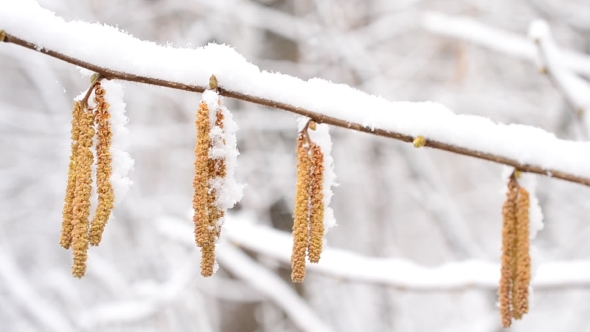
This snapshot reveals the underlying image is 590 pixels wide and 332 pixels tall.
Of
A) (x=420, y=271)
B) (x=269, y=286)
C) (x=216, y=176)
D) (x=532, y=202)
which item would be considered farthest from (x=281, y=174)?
(x=216, y=176)

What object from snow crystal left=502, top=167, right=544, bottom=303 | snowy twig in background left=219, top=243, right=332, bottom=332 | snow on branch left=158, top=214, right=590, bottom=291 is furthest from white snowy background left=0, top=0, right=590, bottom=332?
snow crystal left=502, top=167, right=544, bottom=303

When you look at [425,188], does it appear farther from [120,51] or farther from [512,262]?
[120,51]

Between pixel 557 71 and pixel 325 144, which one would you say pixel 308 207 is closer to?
pixel 325 144


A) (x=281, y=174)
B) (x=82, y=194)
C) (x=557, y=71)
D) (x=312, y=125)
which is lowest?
(x=82, y=194)

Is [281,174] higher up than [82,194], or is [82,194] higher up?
[281,174]

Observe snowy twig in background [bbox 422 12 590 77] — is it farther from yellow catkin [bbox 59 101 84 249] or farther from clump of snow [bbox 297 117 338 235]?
yellow catkin [bbox 59 101 84 249]

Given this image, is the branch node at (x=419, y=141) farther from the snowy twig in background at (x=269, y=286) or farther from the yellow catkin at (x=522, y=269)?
the snowy twig in background at (x=269, y=286)

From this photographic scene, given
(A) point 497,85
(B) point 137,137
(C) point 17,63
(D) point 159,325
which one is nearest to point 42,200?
(C) point 17,63
